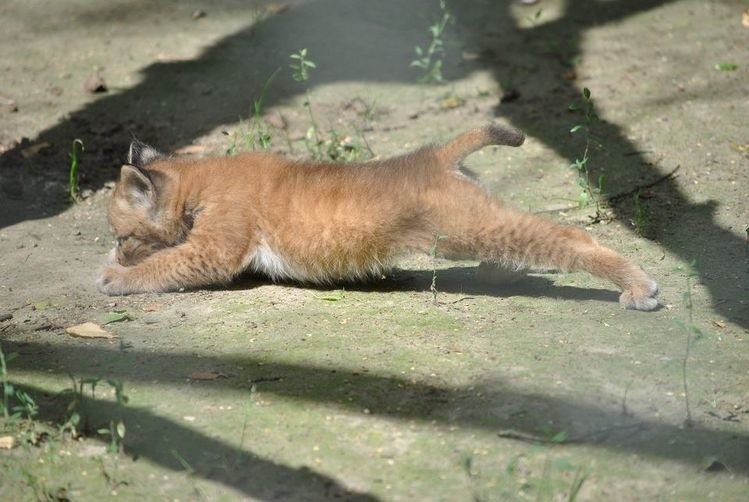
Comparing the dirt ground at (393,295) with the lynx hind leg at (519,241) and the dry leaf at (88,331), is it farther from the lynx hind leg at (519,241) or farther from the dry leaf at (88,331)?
the lynx hind leg at (519,241)

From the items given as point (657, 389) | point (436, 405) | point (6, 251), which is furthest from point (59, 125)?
point (657, 389)

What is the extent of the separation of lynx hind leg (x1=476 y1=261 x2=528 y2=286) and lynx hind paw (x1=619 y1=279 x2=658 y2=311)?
67 centimetres

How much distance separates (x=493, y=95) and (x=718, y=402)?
4820mm

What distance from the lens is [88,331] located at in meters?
4.88

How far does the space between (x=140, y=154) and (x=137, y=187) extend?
52 centimetres

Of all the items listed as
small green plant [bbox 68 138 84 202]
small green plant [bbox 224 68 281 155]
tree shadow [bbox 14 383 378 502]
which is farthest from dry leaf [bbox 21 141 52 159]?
tree shadow [bbox 14 383 378 502]

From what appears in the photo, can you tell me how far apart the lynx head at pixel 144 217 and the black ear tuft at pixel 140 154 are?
0.16 m

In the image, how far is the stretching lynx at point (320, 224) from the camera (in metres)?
5.27

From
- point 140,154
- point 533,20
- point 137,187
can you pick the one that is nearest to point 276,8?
point 533,20

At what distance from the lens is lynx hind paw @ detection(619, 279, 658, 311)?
5.10m

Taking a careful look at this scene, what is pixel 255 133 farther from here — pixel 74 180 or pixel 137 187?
pixel 137 187

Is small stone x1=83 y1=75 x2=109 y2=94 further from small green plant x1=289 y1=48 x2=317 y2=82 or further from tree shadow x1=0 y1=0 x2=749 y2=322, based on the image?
small green plant x1=289 y1=48 x2=317 y2=82

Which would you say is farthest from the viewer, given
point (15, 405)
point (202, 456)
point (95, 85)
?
point (95, 85)

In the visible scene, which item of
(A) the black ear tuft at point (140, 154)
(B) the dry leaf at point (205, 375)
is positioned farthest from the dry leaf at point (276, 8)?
(B) the dry leaf at point (205, 375)
